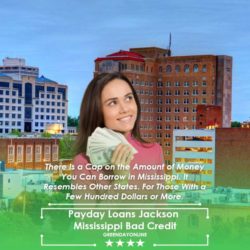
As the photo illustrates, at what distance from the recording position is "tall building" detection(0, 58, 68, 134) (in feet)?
17.0

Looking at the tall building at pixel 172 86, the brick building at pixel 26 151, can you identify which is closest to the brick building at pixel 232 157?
the tall building at pixel 172 86

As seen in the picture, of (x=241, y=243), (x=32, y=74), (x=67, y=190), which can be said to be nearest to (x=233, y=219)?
(x=241, y=243)

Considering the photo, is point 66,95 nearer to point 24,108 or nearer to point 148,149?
point 24,108

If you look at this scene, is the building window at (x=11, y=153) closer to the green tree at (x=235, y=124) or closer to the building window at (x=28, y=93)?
the building window at (x=28, y=93)

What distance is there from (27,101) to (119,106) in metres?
1.47

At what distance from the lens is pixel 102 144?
13.4ft

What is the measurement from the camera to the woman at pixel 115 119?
3973mm

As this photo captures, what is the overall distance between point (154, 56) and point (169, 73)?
24cm

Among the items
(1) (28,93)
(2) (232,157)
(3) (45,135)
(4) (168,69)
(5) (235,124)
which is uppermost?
(4) (168,69)

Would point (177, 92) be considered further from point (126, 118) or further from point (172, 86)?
point (126, 118)

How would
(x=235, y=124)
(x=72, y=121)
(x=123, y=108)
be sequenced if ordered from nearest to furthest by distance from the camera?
(x=123, y=108)
(x=72, y=121)
(x=235, y=124)

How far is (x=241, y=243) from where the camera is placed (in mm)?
4750

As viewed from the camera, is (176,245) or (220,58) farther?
(220,58)

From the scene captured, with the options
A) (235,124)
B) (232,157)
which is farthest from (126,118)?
(232,157)
